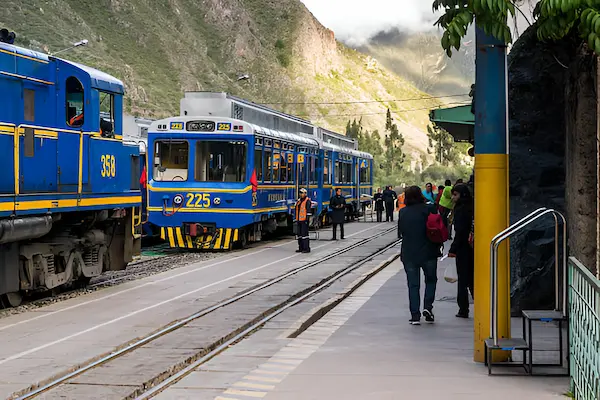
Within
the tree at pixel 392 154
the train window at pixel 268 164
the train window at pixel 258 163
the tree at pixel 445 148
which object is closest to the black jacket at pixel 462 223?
the train window at pixel 258 163

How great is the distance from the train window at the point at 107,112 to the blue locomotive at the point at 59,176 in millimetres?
19

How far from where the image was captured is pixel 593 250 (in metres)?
10.3

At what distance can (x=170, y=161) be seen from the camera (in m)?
25.7

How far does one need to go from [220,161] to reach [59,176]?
10.4 metres

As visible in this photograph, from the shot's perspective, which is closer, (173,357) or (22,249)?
(173,357)

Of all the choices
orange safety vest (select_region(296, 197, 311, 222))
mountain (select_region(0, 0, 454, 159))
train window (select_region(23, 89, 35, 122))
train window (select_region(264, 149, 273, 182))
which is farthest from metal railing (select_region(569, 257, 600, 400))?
mountain (select_region(0, 0, 454, 159))

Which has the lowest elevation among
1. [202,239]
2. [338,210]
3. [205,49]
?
[202,239]

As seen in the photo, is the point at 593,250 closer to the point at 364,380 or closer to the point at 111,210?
the point at 364,380

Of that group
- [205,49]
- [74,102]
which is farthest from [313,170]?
[205,49]

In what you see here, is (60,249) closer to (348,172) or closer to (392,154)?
(348,172)

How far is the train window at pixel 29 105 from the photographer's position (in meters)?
14.5

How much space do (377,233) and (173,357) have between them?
85.3 ft

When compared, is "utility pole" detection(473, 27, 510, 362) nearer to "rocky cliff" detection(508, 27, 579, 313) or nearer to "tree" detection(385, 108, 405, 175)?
"rocky cliff" detection(508, 27, 579, 313)

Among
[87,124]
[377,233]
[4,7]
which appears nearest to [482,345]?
[87,124]
